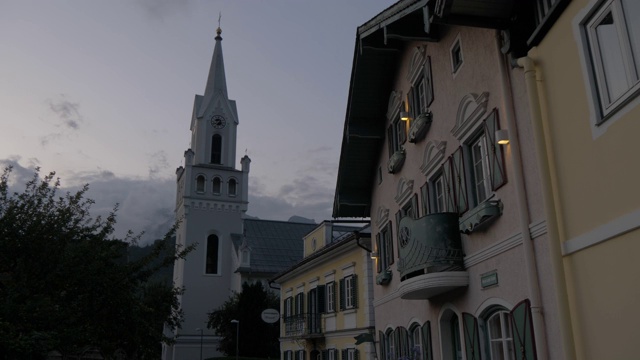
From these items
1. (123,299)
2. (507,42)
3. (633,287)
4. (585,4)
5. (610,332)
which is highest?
(507,42)

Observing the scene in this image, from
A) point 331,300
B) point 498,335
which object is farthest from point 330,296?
point 498,335

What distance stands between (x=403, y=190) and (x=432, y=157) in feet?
7.87

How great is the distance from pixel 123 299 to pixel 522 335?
9.68 meters

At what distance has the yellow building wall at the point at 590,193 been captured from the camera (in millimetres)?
5602

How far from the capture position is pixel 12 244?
520 inches

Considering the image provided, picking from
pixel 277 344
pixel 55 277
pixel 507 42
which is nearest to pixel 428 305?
pixel 507 42

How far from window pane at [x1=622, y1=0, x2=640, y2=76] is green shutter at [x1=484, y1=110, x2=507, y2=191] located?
10.6 feet

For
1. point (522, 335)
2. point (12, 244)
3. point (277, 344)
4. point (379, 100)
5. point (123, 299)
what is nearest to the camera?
point (522, 335)

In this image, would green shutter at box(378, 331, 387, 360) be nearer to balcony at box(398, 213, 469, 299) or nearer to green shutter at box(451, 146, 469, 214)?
balcony at box(398, 213, 469, 299)

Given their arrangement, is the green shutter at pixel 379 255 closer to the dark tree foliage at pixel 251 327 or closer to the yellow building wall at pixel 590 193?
the yellow building wall at pixel 590 193

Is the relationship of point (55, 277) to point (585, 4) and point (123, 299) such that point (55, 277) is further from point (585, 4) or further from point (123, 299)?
point (585, 4)

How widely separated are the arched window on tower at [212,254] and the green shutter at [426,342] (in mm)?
44808

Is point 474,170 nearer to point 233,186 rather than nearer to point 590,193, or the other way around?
point 590,193

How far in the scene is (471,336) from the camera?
982 cm
